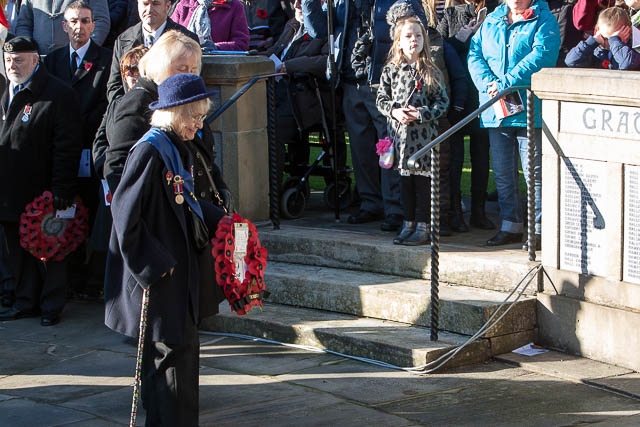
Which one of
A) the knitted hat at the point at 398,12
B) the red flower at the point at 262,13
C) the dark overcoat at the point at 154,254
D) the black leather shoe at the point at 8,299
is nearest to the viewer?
the dark overcoat at the point at 154,254

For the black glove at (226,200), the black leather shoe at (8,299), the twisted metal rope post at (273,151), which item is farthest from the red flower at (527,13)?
the black leather shoe at (8,299)

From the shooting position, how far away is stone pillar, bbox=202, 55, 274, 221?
9.54 meters

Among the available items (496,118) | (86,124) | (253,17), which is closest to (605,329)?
(496,118)

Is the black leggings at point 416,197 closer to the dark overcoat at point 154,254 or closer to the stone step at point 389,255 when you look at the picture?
the stone step at point 389,255

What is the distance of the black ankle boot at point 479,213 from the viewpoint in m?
9.67

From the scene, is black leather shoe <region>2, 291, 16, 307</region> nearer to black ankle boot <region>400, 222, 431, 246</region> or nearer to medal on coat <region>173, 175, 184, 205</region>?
black ankle boot <region>400, 222, 431, 246</region>

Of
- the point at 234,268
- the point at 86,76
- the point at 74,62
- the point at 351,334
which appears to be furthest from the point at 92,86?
the point at 234,268

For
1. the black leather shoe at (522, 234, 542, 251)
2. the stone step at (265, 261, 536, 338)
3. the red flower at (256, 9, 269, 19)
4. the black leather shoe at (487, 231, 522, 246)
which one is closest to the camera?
the stone step at (265, 261, 536, 338)

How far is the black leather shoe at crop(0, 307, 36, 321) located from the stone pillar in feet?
6.27

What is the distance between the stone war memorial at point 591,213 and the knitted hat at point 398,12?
1.55 m

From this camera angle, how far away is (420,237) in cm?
888

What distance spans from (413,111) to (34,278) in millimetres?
3377

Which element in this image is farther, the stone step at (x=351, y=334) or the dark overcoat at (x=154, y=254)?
the stone step at (x=351, y=334)

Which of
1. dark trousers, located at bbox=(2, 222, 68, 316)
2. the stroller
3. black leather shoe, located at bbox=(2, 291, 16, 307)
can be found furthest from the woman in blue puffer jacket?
black leather shoe, located at bbox=(2, 291, 16, 307)
